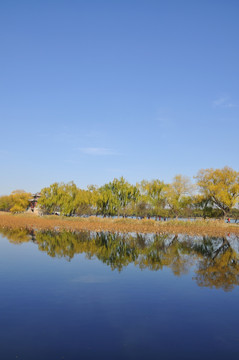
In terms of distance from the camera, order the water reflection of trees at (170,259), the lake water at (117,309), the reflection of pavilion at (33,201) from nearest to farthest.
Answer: the lake water at (117,309) → the water reflection of trees at (170,259) → the reflection of pavilion at (33,201)

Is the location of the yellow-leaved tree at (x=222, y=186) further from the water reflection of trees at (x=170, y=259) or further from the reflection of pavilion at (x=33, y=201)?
the reflection of pavilion at (x=33, y=201)

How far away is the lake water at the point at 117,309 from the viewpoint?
20.0 feet

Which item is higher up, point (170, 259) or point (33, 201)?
point (33, 201)

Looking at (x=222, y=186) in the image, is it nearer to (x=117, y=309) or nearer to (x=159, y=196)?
(x=159, y=196)

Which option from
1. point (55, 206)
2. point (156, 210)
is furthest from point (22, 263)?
point (55, 206)

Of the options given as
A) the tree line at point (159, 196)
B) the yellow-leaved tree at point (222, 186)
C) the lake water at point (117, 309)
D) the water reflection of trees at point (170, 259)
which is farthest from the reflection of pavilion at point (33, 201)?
the lake water at point (117, 309)

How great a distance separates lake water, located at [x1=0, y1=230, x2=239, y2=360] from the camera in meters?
6.11

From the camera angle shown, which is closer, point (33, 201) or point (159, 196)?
point (159, 196)

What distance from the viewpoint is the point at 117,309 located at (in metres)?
8.46

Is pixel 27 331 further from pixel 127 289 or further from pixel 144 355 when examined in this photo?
pixel 127 289

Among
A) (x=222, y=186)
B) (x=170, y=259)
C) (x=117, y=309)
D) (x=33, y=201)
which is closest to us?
(x=117, y=309)

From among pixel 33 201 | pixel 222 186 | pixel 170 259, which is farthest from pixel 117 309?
pixel 33 201

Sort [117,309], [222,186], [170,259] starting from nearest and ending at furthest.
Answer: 1. [117,309]
2. [170,259]
3. [222,186]

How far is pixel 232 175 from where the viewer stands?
56.1 m
